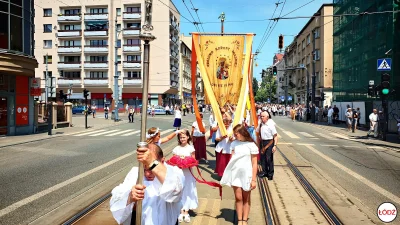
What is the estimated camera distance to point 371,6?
23438 millimetres

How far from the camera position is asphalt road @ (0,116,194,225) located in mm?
5844

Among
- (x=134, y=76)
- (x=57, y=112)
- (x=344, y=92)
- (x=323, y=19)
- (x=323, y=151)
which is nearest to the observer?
(x=323, y=151)

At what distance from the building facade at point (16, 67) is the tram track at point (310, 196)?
50.9 feet

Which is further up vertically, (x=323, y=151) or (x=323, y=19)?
(x=323, y=19)

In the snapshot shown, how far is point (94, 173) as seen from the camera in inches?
338

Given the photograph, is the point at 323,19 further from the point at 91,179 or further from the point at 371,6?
the point at 91,179

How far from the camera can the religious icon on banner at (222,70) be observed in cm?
858

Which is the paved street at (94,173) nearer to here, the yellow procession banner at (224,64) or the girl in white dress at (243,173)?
the girl in white dress at (243,173)

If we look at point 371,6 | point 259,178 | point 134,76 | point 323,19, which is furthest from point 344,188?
point 134,76

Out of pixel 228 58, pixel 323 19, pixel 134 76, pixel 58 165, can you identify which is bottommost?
pixel 58 165

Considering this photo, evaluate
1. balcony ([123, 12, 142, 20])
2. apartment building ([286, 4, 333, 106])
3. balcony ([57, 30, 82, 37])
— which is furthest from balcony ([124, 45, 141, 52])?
apartment building ([286, 4, 333, 106])

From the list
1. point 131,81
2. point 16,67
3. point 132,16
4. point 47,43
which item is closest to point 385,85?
point 16,67

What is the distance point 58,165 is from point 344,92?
89.6ft

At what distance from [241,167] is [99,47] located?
54.2 m
